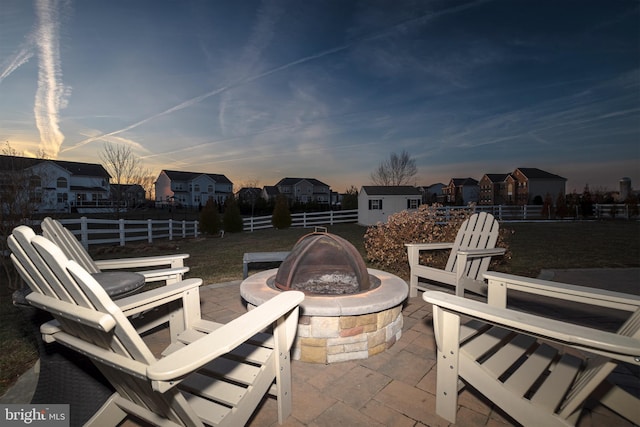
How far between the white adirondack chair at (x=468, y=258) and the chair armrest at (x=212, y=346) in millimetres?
2641

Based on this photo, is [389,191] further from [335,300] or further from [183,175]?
[183,175]

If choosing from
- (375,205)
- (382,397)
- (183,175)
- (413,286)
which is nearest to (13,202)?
(382,397)

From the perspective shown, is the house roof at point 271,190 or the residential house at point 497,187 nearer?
the residential house at point 497,187

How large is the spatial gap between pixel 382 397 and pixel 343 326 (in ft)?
2.02

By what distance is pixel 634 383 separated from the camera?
7.23 ft

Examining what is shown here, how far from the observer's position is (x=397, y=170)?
3375 cm

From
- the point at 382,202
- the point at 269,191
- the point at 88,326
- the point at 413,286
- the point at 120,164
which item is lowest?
the point at 413,286

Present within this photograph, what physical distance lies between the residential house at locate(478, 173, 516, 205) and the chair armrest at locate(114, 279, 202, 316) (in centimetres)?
4586

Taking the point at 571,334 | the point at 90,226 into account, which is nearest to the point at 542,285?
the point at 571,334

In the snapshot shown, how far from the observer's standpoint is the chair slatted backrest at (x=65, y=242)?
2.59m

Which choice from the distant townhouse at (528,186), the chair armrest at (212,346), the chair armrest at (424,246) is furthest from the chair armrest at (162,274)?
the distant townhouse at (528,186)

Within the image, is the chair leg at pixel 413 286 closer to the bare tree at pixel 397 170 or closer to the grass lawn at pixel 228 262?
the grass lawn at pixel 228 262

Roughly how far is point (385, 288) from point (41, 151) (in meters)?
12.5

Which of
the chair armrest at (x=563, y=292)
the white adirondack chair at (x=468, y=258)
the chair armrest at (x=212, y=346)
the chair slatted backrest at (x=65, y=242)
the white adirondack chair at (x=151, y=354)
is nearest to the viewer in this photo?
the chair armrest at (x=212, y=346)
